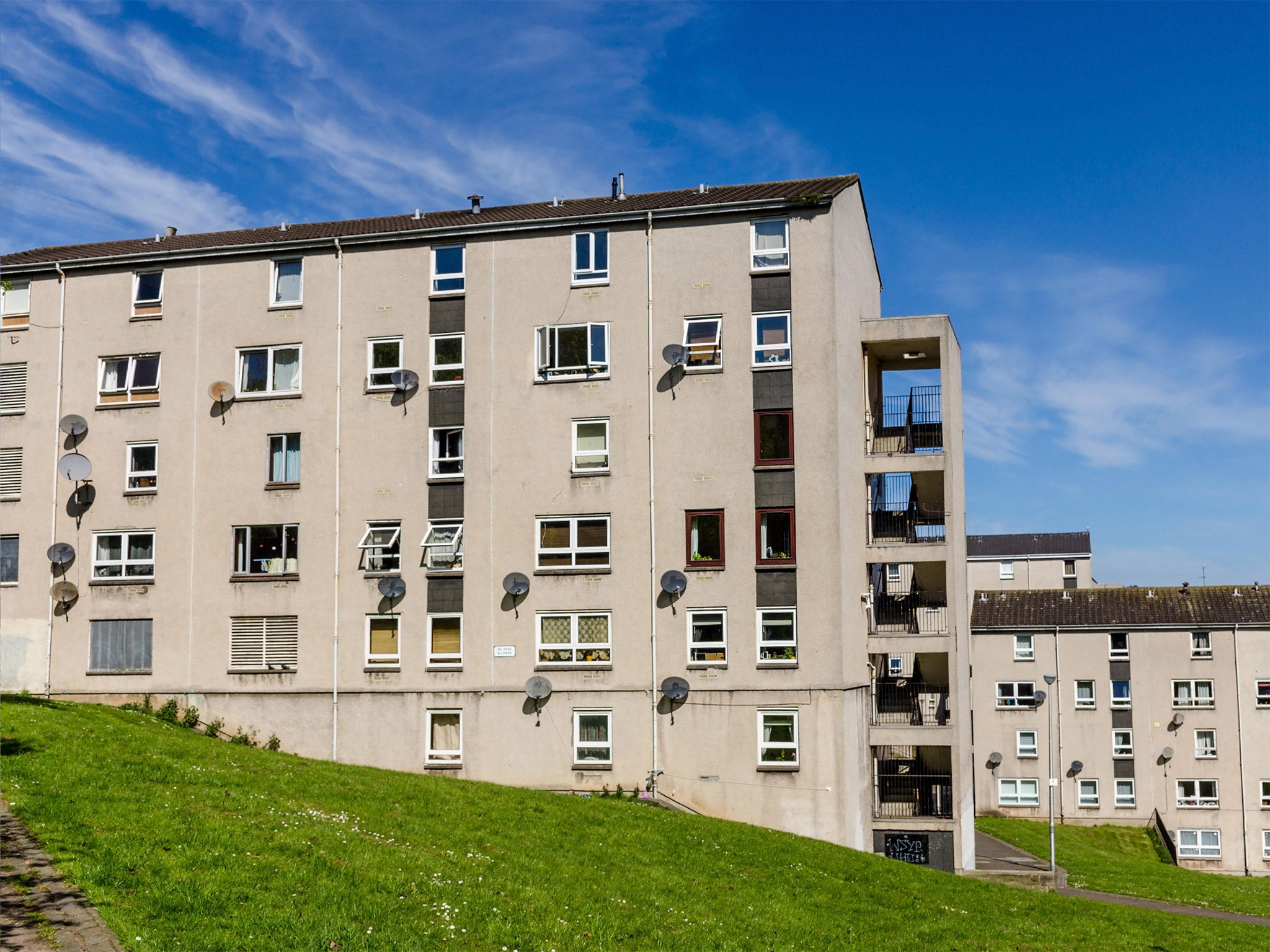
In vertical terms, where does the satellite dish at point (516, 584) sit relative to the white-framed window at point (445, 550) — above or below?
below

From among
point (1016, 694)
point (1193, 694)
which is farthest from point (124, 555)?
point (1193, 694)

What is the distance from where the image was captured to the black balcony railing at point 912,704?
111 ft

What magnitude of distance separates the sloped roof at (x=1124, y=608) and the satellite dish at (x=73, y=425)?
46.5m

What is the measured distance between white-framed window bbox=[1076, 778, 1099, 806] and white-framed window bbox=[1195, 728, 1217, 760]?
516 centimetres

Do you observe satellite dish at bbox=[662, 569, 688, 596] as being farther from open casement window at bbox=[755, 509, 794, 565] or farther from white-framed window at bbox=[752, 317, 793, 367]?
white-framed window at bbox=[752, 317, 793, 367]

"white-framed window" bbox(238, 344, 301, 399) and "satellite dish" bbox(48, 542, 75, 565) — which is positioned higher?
"white-framed window" bbox(238, 344, 301, 399)

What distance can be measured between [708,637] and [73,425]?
19.6m

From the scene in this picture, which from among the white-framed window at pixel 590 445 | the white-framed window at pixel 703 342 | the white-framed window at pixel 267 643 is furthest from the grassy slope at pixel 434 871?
the white-framed window at pixel 703 342

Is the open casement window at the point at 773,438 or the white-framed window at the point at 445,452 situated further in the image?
the white-framed window at the point at 445,452

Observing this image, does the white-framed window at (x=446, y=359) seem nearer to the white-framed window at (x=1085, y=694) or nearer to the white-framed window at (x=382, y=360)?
the white-framed window at (x=382, y=360)

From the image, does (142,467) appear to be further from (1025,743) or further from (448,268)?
(1025,743)

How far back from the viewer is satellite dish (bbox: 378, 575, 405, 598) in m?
33.2

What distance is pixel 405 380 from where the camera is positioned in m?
33.9

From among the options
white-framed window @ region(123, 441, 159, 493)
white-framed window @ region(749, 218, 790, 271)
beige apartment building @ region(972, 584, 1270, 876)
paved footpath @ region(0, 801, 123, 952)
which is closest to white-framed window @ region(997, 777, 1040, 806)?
beige apartment building @ region(972, 584, 1270, 876)
